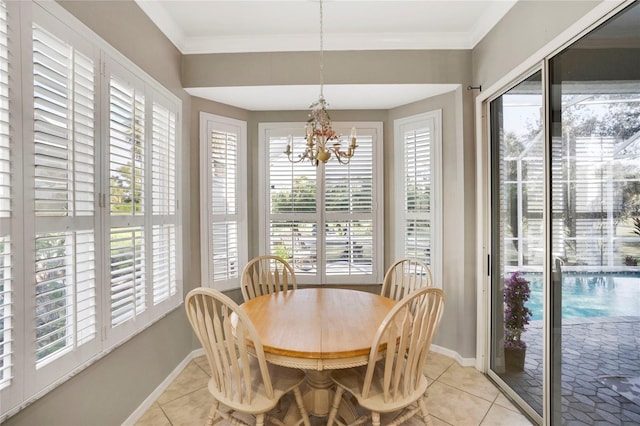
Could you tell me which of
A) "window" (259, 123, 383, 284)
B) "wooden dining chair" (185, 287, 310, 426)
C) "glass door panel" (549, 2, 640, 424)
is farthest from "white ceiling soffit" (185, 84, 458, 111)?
"wooden dining chair" (185, 287, 310, 426)

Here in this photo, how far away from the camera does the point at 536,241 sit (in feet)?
6.09

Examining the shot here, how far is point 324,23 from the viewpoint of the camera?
233 cm

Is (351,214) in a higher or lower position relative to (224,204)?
lower

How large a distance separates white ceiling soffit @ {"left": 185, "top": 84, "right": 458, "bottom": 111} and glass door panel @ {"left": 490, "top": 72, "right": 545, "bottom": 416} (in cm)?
72

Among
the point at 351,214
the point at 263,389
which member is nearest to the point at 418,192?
the point at 351,214

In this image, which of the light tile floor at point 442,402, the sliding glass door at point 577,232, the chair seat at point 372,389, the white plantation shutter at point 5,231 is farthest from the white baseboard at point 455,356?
the white plantation shutter at point 5,231

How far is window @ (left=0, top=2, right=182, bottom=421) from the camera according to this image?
113cm

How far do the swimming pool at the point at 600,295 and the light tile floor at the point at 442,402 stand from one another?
0.86 metres

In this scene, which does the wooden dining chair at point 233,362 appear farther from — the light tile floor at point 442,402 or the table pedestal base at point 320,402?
the light tile floor at point 442,402

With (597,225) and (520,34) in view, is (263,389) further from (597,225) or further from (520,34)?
(520,34)

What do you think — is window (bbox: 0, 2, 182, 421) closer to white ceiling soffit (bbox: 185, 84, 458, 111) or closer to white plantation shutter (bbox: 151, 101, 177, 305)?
white plantation shutter (bbox: 151, 101, 177, 305)

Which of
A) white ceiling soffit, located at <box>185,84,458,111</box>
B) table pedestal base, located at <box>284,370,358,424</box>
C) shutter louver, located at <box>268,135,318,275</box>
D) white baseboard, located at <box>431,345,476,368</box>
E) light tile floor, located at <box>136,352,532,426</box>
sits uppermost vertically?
white ceiling soffit, located at <box>185,84,458,111</box>

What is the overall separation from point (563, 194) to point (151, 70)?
9.21 ft

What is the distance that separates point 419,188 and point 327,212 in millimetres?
975
